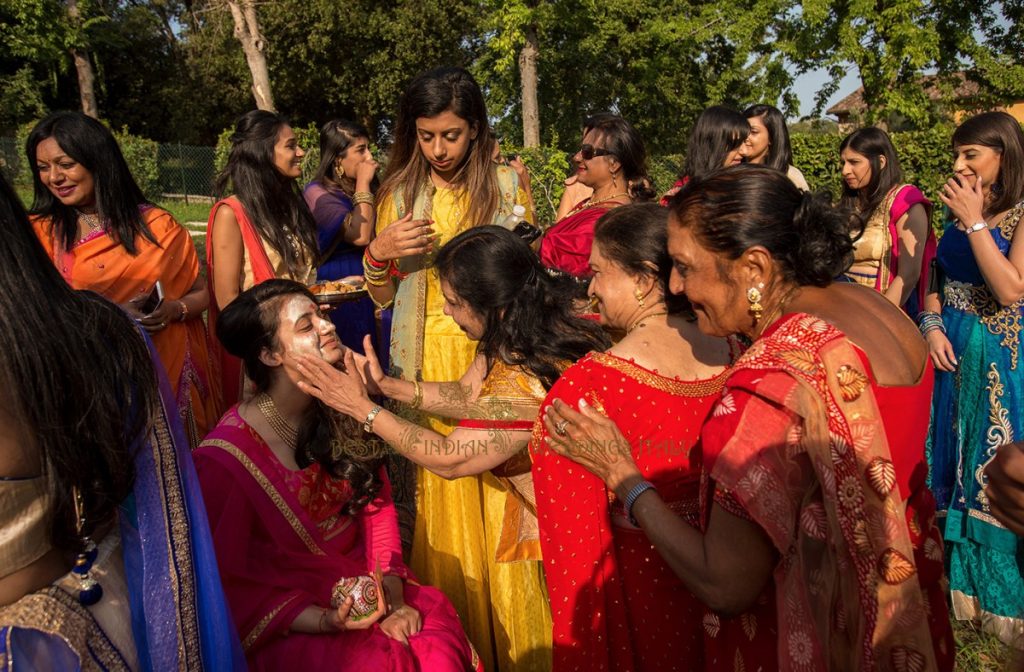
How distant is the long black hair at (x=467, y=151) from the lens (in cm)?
309

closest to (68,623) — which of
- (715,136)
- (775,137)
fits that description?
(715,136)

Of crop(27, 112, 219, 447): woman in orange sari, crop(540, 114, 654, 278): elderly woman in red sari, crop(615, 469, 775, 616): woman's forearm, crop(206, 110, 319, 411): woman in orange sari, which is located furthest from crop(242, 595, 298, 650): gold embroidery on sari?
crop(540, 114, 654, 278): elderly woman in red sari

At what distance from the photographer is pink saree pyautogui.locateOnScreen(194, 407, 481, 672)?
7.31ft

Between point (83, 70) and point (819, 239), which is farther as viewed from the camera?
point (83, 70)

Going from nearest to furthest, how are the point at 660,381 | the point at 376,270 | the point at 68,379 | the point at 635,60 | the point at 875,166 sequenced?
the point at 68,379 → the point at 660,381 → the point at 376,270 → the point at 875,166 → the point at 635,60

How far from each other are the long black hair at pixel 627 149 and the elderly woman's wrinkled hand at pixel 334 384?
6.82ft

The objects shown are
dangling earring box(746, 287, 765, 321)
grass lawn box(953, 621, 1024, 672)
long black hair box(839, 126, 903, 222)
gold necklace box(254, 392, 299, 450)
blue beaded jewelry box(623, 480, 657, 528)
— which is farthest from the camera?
long black hair box(839, 126, 903, 222)

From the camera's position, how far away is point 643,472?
1.94m

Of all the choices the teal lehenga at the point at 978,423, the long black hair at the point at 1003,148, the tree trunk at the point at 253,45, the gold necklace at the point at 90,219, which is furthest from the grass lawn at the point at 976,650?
the tree trunk at the point at 253,45

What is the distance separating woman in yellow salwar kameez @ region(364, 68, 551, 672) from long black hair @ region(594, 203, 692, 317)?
3.50 feet

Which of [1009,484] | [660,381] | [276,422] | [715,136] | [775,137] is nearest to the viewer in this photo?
[1009,484]

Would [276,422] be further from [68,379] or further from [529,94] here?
[529,94]

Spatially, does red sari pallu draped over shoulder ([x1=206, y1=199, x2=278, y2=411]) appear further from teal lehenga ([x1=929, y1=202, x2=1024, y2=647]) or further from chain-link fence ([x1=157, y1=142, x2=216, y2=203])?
chain-link fence ([x1=157, y1=142, x2=216, y2=203])

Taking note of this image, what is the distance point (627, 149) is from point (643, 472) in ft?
7.92
